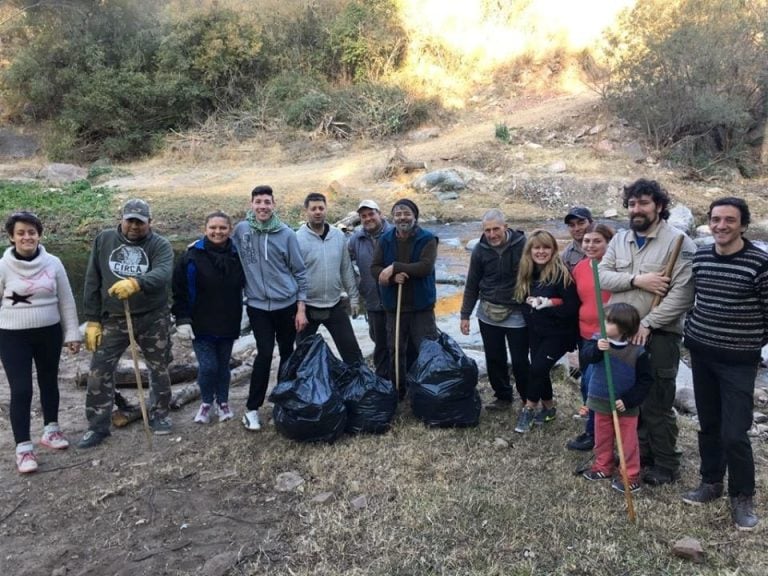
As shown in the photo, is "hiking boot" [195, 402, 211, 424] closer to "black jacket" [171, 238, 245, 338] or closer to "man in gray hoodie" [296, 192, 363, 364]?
"black jacket" [171, 238, 245, 338]

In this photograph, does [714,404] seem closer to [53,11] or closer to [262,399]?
[262,399]

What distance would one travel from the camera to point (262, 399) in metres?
4.36

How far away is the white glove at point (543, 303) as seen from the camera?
149 inches

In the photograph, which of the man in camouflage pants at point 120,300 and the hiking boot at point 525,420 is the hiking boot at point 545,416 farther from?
the man in camouflage pants at point 120,300

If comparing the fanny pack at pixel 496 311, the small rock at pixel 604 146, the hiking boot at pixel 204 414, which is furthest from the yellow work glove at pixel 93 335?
the small rock at pixel 604 146

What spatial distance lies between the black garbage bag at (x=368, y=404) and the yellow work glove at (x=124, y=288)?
1.38 metres

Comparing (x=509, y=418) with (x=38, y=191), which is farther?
(x=38, y=191)

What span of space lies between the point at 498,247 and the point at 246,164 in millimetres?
17529

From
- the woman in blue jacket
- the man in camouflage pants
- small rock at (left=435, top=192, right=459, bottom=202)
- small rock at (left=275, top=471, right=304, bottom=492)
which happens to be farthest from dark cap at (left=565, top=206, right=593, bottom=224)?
small rock at (left=435, top=192, right=459, bottom=202)

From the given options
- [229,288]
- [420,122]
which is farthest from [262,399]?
[420,122]

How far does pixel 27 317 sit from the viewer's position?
3762 mm

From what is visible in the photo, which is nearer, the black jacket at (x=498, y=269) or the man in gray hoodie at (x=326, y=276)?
the black jacket at (x=498, y=269)

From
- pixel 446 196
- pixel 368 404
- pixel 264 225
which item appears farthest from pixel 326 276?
pixel 446 196

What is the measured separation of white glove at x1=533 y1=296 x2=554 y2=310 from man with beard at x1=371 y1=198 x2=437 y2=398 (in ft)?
2.50
